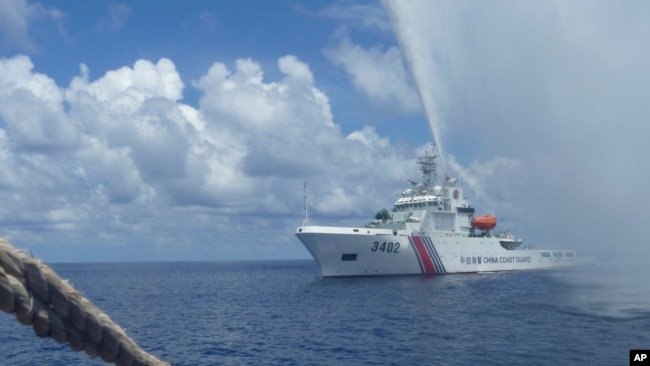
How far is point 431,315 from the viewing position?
141ft

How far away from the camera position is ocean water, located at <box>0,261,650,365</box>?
28.8 m

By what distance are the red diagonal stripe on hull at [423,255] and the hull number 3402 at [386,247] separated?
2.82m

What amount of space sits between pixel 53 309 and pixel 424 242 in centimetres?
7192

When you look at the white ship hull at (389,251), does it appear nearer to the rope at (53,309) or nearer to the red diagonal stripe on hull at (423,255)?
the red diagonal stripe on hull at (423,255)

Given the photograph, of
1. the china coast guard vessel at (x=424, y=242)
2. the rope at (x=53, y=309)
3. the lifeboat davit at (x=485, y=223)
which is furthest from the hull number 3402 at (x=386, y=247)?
the rope at (x=53, y=309)

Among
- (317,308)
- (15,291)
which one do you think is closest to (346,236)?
(317,308)

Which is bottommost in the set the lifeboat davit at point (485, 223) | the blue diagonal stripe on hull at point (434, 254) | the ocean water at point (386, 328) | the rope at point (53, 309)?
the ocean water at point (386, 328)

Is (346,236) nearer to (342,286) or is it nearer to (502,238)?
(342,286)

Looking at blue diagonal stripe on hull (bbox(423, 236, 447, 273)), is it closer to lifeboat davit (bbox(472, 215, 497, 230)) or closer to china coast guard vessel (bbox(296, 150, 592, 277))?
china coast guard vessel (bbox(296, 150, 592, 277))

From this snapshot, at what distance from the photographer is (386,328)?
37031 mm

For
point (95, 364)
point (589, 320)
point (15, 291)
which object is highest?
point (15, 291)

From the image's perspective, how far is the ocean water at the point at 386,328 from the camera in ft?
94.5

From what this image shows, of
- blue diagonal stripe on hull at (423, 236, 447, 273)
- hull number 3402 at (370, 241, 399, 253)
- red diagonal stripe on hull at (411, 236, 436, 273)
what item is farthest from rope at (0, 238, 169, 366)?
blue diagonal stripe on hull at (423, 236, 447, 273)

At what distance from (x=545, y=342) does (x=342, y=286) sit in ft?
115
